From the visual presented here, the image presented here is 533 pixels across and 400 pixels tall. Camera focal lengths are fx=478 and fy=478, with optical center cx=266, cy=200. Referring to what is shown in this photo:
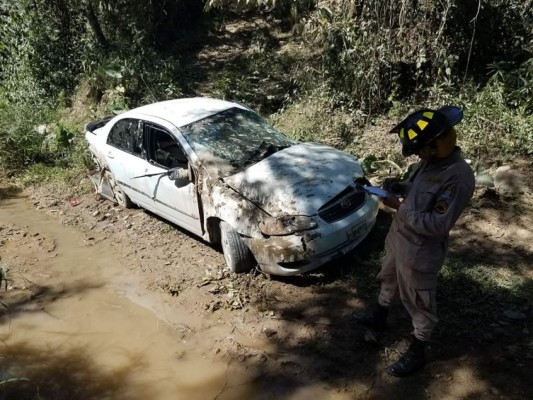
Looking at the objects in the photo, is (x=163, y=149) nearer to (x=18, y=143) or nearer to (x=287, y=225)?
(x=287, y=225)

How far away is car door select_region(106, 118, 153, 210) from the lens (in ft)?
19.8

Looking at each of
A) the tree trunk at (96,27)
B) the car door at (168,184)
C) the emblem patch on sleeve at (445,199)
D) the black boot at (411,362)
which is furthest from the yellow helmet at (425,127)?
the tree trunk at (96,27)

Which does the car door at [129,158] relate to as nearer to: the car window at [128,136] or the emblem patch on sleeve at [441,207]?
the car window at [128,136]

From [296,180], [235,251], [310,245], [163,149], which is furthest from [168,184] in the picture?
[310,245]

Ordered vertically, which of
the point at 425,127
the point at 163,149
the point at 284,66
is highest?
the point at 425,127

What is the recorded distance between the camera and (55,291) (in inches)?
210

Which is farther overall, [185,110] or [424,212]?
[185,110]

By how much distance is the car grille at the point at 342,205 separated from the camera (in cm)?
461

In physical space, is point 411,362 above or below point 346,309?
above

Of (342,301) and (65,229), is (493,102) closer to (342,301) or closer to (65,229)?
(342,301)

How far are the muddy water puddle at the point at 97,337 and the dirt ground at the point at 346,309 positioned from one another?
80mm

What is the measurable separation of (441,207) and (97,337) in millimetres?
3404

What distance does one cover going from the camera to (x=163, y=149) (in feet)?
19.0

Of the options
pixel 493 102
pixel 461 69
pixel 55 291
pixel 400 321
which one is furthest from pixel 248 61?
pixel 400 321
